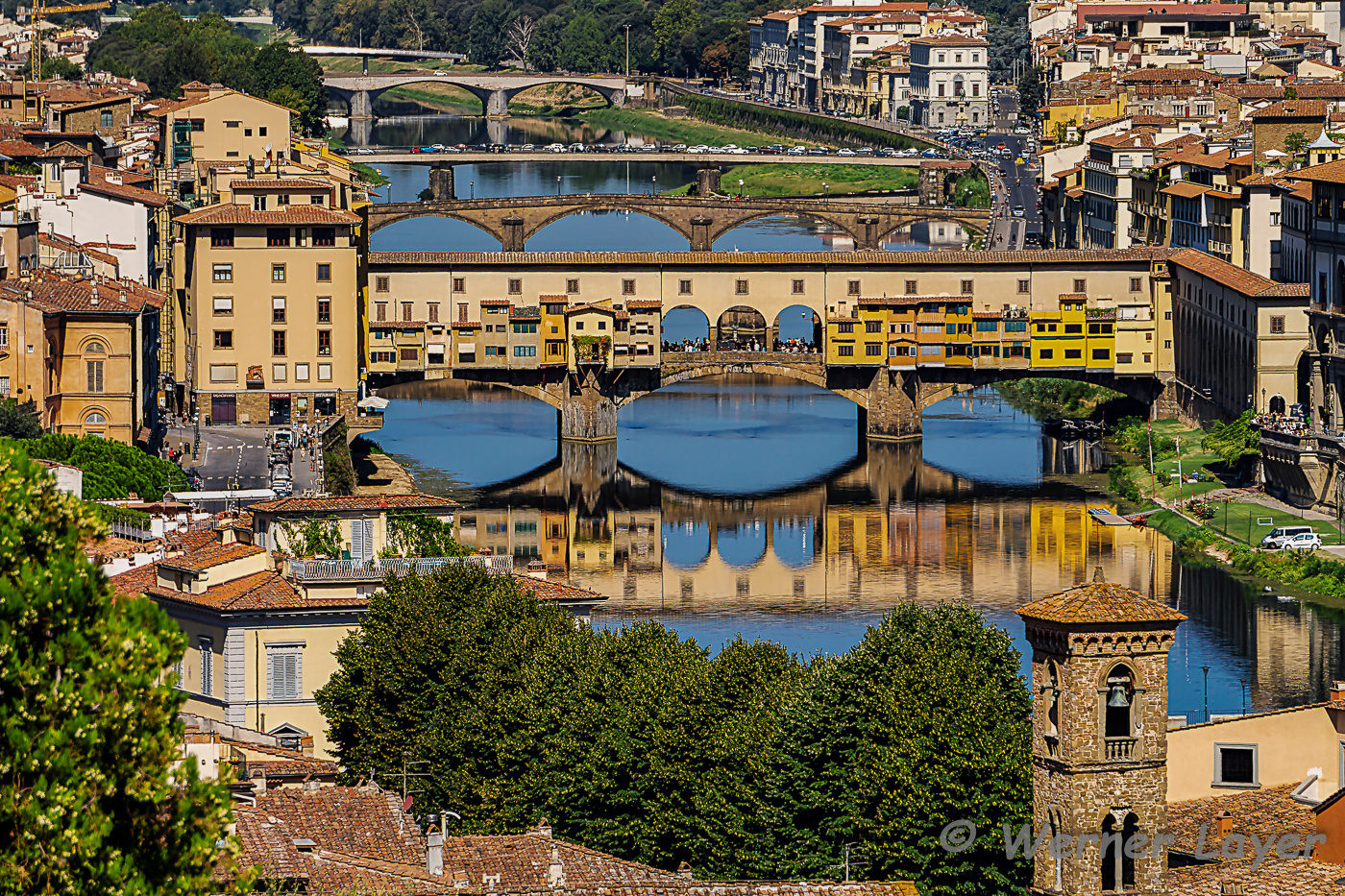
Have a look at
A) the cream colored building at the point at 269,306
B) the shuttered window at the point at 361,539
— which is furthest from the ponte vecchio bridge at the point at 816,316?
the shuttered window at the point at 361,539

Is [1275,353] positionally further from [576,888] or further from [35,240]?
[576,888]

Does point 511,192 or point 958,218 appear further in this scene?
point 511,192

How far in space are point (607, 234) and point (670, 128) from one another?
1881 inches

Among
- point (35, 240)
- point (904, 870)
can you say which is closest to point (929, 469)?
point (35, 240)

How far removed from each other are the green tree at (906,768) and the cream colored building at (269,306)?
4410 cm

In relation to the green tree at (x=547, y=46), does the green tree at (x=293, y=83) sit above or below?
below

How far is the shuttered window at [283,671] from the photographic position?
117 feet

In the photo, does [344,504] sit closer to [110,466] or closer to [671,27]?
[110,466]

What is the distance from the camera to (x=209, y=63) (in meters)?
126

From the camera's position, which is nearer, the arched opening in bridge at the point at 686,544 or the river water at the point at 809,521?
the river water at the point at 809,521

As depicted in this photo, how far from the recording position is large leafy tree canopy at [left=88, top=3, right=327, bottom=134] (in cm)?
12550

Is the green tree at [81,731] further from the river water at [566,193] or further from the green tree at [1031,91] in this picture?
the green tree at [1031,91]

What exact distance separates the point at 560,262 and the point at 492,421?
4905mm

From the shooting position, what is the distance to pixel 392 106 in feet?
606
